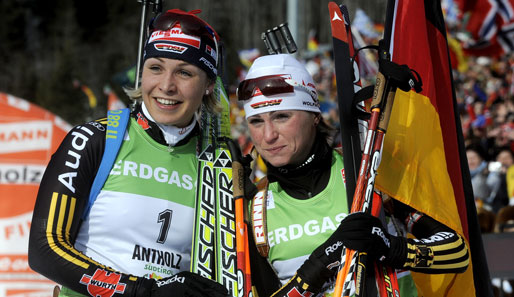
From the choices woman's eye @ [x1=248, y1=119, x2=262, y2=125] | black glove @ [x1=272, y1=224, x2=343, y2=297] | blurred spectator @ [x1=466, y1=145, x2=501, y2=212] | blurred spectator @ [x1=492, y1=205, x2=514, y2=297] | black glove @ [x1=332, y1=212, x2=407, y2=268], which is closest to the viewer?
black glove @ [x1=332, y1=212, x2=407, y2=268]

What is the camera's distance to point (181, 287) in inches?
117

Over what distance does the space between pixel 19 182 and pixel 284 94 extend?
3.11 m

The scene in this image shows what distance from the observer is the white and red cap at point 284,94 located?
347 centimetres

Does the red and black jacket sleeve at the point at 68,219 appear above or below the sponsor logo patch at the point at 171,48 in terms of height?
below

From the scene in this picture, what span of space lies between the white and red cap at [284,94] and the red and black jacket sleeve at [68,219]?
810mm

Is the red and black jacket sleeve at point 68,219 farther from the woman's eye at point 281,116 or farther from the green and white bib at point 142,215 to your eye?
the woman's eye at point 281,116

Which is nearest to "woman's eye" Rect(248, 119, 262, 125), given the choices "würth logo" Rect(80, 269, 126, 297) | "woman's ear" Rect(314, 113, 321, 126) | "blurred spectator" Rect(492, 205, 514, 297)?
"woman's ear" Rect(314, 113, 321, 126)

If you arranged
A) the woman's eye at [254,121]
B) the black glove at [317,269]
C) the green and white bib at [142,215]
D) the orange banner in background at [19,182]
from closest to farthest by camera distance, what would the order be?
the black glove at [317,269], the green and white bib at [142,215], the woman's eye at [254,121], the orange banner in background at [19,182]

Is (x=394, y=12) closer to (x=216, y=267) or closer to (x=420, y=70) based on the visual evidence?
(x=420, y=70)

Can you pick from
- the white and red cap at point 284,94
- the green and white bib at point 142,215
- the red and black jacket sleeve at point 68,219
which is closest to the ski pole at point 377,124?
the white and red cap at point 284,94

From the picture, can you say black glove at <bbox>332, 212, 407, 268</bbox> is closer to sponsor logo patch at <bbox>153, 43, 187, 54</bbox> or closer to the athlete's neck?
the athlete's neck

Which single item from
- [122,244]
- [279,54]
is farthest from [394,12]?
[122,244]

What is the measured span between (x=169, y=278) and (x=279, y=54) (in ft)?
4.34

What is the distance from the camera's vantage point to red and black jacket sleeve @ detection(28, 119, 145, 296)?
9.86 feet
